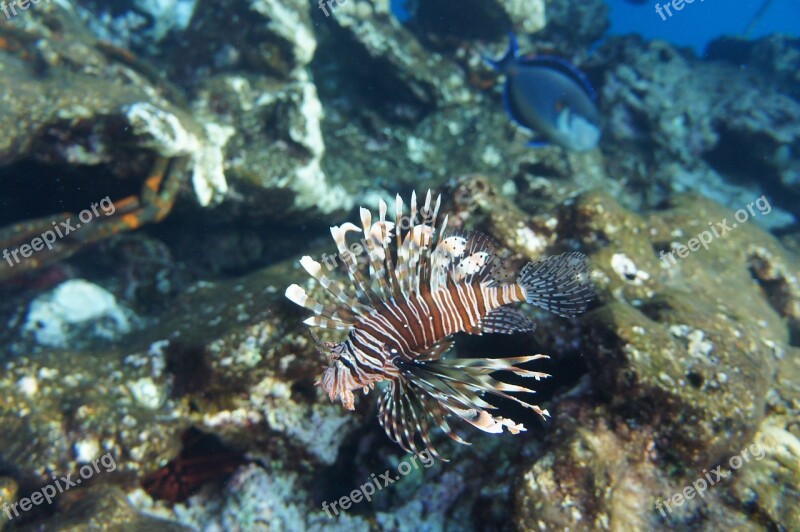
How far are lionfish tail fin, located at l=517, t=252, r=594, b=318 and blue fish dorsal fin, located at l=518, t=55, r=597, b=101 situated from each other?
2.76 m

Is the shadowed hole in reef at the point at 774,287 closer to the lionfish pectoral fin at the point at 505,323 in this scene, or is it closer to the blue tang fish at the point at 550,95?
the blue tang fish at the point at 550,95

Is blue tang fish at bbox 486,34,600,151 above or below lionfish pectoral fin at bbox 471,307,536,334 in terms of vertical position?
above

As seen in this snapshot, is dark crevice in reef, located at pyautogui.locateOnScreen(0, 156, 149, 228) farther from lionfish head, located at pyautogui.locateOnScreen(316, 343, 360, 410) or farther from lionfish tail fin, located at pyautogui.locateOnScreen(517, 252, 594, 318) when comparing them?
lionfish tail fin, located at pyautogui.locateOnScreen(517, 252, 594, 318)

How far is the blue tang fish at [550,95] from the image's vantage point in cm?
474

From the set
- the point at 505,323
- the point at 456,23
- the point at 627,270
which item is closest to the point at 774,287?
the point at 627,270

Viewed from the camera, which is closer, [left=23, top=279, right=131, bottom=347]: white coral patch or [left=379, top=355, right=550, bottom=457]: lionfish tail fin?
[left=379, top=355, right=550, bottom=457]: lionfish tail fin

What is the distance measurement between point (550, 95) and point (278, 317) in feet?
11.9

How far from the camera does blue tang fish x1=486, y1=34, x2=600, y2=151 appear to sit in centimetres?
474

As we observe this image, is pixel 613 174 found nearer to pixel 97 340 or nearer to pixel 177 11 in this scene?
pixel 177 11

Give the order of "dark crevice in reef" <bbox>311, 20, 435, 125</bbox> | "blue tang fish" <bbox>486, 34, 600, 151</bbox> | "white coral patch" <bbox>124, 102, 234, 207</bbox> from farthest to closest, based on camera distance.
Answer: "dark crevice in reef" <bbox>311, 20, 435, 125</bbox>, "blue tang fish" <bbox>486, 34, 600, 151</bbox>, "white coral patch" <bbox>124, 102, 234, 207</bbox>

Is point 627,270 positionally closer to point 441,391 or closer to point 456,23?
point 441,391

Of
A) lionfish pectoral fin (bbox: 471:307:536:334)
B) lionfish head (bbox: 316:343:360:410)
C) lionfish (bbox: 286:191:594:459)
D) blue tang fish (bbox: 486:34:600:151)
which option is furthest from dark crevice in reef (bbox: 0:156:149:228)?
blue tang fish (bbox: 486:34:600:151)

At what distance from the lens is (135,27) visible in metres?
6.46

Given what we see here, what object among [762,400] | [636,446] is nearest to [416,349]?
[636,446]
